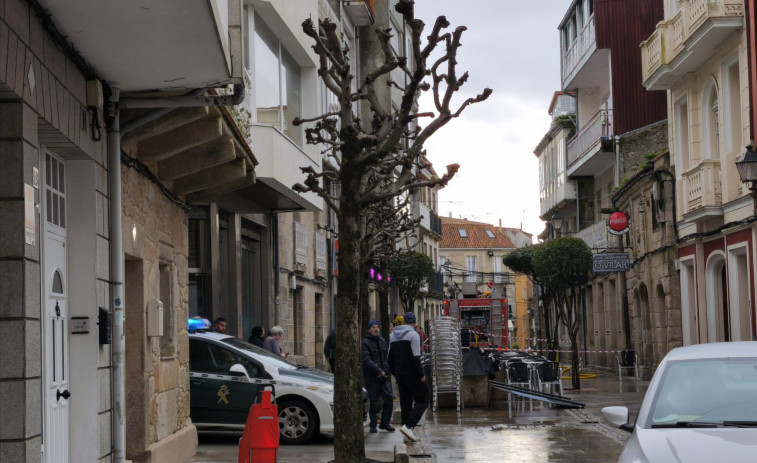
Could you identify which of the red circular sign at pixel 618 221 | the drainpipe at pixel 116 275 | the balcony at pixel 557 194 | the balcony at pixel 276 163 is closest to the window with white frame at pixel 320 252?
the balcony at pixel 276 163

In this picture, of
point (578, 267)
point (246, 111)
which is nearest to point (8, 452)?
point (246, 111)

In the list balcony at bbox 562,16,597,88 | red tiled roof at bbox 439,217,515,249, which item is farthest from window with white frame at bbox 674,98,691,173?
red tiled roof at bbox 439,217,515,249

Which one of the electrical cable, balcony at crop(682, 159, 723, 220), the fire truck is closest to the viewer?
the electrical cable

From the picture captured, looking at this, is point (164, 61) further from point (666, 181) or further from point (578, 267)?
point (578, 267)

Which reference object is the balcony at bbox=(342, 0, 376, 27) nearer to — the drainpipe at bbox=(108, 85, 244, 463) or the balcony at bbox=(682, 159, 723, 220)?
the balcony at bbox=(682, 159, 723, 220)

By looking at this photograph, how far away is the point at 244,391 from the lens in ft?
49.6

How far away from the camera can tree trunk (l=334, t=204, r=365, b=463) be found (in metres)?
11.6

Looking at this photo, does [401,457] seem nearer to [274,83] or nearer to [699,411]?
[699,411]

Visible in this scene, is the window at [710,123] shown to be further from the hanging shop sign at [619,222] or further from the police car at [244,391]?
the police car at [244,391]

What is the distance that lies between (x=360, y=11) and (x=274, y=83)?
45.3 ft

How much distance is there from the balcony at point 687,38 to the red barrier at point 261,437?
52.1 feet

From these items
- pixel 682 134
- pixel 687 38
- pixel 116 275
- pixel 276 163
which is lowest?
pixel 116 275

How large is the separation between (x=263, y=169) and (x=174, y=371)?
5874 millimetres

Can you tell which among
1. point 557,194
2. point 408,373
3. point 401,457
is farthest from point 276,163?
point 557,194
